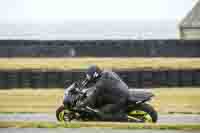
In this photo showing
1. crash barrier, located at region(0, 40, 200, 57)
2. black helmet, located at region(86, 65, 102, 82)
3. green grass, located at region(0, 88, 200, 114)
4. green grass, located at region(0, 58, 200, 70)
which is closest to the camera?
black helmet, located at region(86, 65, 102, 82)

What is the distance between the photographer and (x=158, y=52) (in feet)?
30.8

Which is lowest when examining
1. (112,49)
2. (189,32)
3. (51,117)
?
(51,117)

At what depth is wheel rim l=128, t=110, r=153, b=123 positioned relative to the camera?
790cm

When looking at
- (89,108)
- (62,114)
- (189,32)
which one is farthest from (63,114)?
(189,32)

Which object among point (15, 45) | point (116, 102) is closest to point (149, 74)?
point (116, 102)

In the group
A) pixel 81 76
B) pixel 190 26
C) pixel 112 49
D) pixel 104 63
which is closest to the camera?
pixel 104 63

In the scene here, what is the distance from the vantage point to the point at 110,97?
8.02 meters

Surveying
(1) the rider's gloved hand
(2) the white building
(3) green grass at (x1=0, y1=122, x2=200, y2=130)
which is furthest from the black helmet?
(2) the white building

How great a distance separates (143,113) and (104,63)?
1.42 metres

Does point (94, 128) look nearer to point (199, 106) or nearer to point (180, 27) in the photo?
point (199, 106)

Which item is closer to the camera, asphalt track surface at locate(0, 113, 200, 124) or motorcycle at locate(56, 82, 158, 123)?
motorcycle at locate(56, 82, 158, 123)

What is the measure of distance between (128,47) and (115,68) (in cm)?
56

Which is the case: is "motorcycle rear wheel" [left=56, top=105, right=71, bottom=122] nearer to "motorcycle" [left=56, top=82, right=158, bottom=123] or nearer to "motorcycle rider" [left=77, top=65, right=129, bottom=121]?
"motorcycle" [left=56, top=82, right=158, bottom=123]

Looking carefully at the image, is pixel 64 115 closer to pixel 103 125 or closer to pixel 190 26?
pixel 103 125
